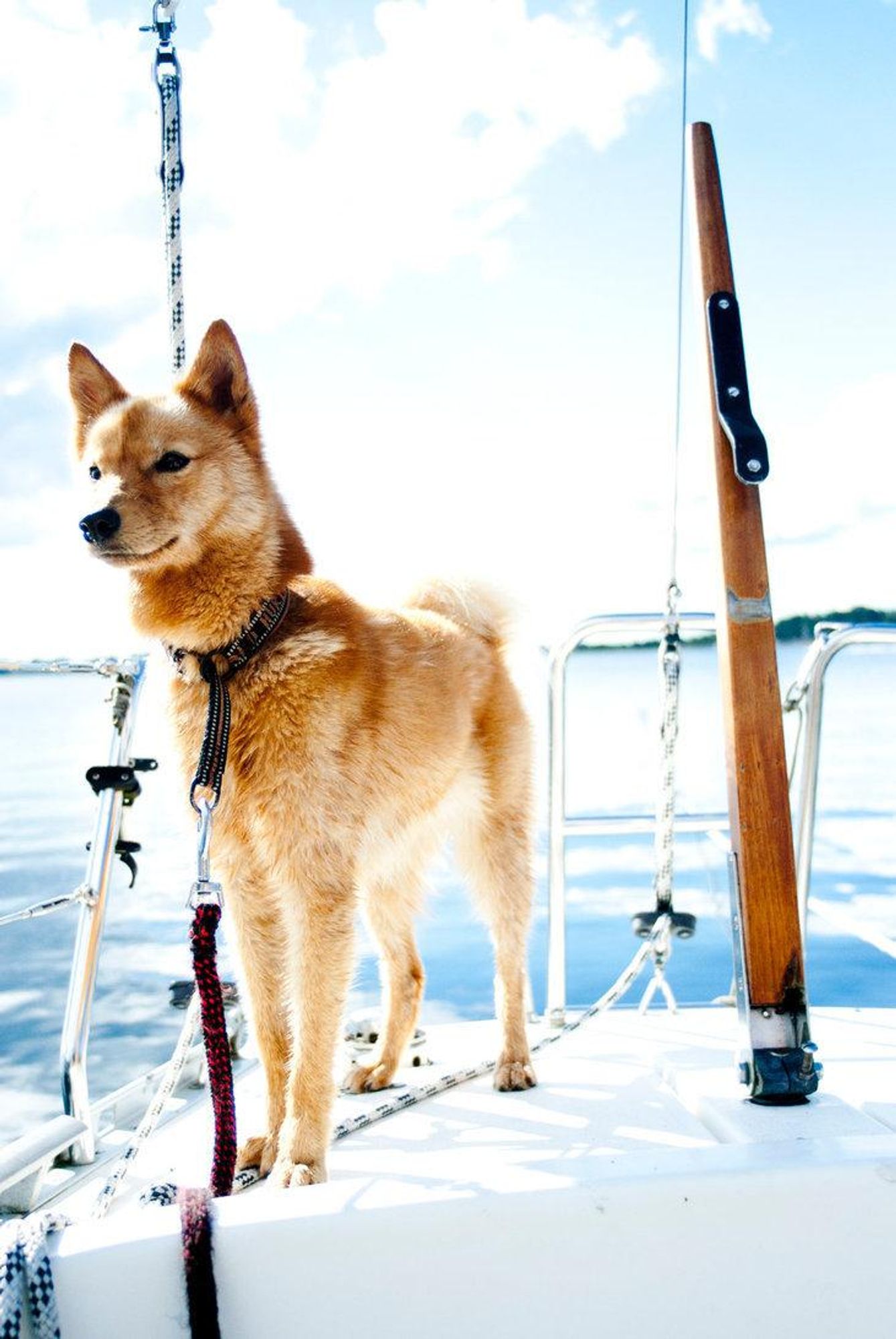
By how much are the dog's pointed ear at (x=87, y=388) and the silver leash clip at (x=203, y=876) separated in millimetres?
955

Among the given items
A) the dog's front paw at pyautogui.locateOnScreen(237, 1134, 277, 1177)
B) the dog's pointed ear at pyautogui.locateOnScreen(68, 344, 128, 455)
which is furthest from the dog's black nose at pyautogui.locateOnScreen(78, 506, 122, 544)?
the dog's front paw at pyautogui.locateOnScreen(237, 1134, 277, 1177)

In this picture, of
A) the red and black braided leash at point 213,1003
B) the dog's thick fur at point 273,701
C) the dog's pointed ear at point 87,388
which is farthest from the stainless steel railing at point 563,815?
the dog's pointed ear at point 87,388

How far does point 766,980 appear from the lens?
1621 mm

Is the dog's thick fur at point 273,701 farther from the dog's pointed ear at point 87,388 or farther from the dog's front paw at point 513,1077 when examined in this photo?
the dog's front paw at point 513,1077

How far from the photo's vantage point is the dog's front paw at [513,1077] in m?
2.39

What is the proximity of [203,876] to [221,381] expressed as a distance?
3.48ft

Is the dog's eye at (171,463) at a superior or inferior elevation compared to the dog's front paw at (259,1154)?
superior

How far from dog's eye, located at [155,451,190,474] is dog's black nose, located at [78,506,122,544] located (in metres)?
0.16

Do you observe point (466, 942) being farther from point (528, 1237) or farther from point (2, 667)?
point (528, 1237)

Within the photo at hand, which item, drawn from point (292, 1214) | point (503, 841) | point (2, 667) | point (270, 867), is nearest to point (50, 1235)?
point (292, 1214)

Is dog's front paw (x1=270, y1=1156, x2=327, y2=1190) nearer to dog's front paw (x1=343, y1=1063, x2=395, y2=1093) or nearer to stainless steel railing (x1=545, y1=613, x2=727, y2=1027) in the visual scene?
dog's front paw (x1=343, y1=1063, x2=395, y2=1093)

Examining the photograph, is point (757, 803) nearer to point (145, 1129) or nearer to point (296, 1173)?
point (296, 1173)

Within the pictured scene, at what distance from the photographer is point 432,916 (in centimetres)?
290

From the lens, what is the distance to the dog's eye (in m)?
1.97
